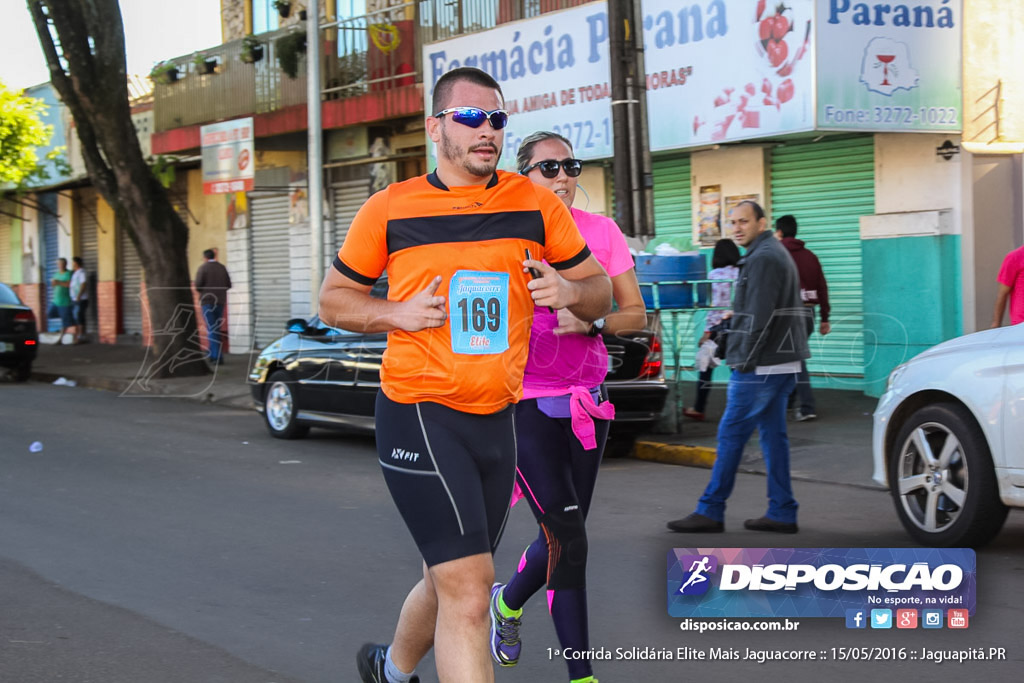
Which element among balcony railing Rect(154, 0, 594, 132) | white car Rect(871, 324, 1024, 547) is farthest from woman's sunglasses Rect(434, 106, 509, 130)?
balcony railing Rect(154, 0, 594, 132)

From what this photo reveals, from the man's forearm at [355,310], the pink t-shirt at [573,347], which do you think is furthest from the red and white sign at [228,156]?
the man's forearm at [355,310]

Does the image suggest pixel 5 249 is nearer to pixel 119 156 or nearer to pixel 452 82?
pixel 119 156

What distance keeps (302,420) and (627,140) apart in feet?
13.0

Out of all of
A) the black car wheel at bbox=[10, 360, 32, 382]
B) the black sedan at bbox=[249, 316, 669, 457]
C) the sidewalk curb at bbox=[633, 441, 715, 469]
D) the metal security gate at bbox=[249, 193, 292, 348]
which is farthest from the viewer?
the metal security gate at bbox=[249, 193, 292, 348]

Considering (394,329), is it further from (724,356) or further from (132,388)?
(132,388)

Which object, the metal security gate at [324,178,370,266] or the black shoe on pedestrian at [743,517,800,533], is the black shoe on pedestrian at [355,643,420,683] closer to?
the black shoe on pedestrian at [743,517,800,533]

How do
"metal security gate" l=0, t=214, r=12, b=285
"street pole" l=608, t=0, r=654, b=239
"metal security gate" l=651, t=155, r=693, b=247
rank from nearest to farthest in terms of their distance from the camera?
"street pole" l=608, t=0, r=654, b=239, "metal security gate" l=651, t=155, r=693, b=247, "metal security gate" l=0, t=214, r=12, b=285

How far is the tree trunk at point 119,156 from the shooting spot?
17.8 metres

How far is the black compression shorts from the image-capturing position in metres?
3.60

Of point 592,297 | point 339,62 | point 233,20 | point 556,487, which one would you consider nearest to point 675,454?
point 556,487

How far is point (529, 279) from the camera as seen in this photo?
3.68 meters

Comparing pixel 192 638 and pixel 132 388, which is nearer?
pixel 192 638

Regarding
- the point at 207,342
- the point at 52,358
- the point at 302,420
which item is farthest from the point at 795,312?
the point at 52,358

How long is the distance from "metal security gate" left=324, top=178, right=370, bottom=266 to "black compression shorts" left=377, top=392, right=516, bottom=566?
18416 millimetres
